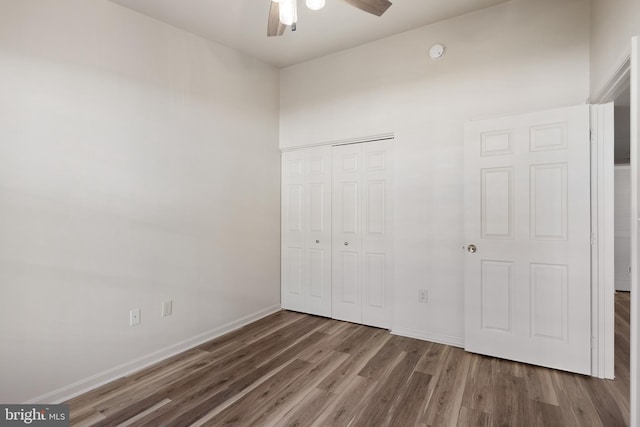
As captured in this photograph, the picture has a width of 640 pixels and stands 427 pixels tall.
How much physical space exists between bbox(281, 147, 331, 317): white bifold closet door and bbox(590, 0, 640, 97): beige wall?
7.79 feet

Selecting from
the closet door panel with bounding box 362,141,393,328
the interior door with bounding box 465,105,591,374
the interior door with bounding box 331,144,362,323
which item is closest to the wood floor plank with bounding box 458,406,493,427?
the interior door with bounding box 465,105,591,374

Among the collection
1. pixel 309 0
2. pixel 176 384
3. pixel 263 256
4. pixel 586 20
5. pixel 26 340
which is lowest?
pixel 176 384

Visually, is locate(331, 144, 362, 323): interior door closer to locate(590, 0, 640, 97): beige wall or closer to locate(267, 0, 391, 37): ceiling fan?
locate(267, 0, 391, 37): ceiling fan

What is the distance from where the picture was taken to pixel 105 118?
7.81 feet

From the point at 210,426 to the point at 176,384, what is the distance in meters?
0.62

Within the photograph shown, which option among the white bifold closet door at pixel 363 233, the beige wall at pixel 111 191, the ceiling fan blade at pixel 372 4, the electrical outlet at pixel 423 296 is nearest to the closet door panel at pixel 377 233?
the white bifold closet door at pixel 363 233

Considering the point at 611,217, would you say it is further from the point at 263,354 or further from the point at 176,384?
the point at 176,384

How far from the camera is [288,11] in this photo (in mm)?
1761

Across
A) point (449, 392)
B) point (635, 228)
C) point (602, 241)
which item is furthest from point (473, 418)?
point (602, 241)

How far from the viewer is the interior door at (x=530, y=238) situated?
2344 millimetres

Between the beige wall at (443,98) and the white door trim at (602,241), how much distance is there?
1.08ft

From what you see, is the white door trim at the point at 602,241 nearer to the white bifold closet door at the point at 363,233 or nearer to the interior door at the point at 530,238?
the interior door at the point at 530,238

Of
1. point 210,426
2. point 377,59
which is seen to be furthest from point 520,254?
point 210,426

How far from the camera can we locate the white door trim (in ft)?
7.41
